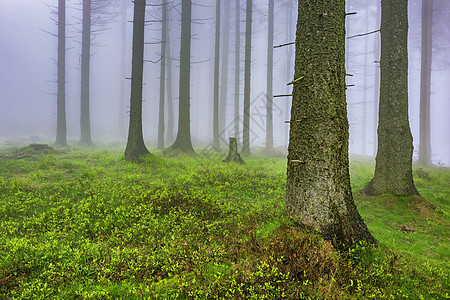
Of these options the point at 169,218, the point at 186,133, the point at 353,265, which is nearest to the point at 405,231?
the point at 353,265

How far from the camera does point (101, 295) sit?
2.70 metres

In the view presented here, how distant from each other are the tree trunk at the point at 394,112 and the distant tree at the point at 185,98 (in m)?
9.60

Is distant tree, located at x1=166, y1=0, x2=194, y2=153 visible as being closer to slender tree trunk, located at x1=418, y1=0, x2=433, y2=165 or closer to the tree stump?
the tree stump

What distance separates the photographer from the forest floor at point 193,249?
110 inches

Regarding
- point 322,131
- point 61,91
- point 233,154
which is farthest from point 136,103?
point 61,91

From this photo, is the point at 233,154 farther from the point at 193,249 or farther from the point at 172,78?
the point at 172,78

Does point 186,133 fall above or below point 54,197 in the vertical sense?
above

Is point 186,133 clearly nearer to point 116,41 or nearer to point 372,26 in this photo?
point 372,26

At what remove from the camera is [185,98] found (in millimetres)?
14570

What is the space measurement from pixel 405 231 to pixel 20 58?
9620 centimetres

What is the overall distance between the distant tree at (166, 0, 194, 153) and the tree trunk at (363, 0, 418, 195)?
9.60 metres

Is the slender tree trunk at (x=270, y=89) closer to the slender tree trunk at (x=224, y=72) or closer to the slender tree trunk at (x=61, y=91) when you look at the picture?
the slender tree trunk at (x=224, y=72)

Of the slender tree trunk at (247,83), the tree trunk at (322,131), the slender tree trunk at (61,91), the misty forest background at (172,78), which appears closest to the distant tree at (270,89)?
the slender tree trunk at (247,83)

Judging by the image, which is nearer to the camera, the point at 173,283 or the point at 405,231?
the point at 173,283
